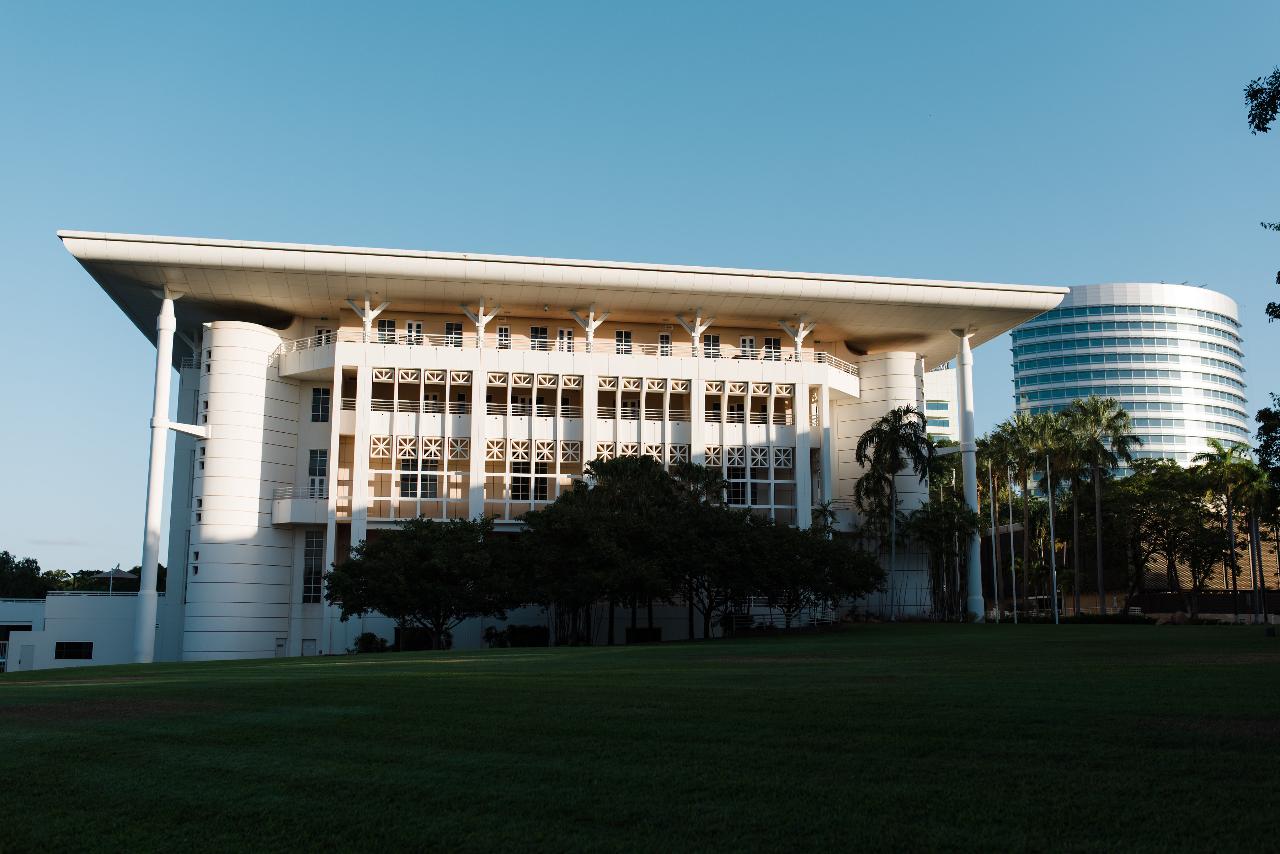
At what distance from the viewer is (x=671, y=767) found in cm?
930

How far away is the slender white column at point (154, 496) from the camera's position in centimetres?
5525

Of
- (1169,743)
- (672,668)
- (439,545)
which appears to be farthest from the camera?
(439,545)

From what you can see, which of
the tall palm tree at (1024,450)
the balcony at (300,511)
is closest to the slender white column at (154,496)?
the balcony at (300,511)

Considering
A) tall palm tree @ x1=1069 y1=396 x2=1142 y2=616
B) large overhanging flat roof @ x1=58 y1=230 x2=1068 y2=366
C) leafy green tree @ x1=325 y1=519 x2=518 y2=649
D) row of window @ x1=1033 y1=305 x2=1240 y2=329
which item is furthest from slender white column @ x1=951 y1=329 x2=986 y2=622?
row of window @ x1=1033 y1=305 x2=1240 y2=329

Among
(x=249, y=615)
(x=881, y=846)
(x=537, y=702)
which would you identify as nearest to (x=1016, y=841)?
(x=881, y=846)

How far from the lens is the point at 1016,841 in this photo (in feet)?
22.3

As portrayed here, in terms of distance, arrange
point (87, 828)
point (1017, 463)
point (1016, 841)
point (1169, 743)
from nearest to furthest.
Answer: point (1016, 841)
point (87, 828)
point (1169, 743)
point (1017, 463)

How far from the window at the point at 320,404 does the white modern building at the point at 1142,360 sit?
133 meters

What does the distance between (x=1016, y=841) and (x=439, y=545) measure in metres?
41.4

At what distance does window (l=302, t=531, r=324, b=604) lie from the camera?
194 ft

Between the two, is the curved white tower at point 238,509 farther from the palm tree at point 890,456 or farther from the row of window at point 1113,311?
the row of window at point 1113,311

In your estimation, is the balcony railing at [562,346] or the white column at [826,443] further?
the white column at [826,443]

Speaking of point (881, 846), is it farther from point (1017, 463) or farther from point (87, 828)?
point (1017, 463)

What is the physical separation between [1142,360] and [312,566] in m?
149
